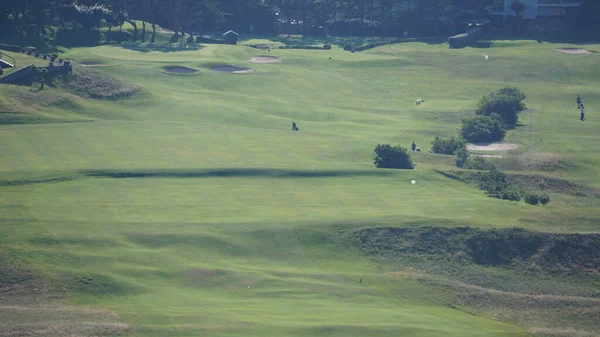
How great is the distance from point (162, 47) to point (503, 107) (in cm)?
4787

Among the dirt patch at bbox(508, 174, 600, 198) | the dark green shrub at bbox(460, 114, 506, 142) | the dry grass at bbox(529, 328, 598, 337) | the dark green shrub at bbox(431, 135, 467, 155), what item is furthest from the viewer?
the dark green shrub at bbox(460, 114, 506, 142)

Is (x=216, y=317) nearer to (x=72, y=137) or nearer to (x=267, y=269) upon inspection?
(x=267, y=269)

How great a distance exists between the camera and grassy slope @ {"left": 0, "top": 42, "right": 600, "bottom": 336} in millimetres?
52312

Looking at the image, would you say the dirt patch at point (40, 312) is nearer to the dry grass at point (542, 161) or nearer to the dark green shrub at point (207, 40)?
the dry grass at point (542, 161)

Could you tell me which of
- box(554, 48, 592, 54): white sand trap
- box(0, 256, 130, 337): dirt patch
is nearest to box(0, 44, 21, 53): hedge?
box(0, 256, 130, 337): dirt patch

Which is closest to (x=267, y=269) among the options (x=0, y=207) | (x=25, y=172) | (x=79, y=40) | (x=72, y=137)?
(x=0, y=207)

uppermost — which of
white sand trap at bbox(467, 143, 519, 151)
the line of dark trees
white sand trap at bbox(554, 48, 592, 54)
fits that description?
the line of dark trees

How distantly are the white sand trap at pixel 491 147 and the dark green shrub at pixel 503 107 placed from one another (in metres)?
9.27

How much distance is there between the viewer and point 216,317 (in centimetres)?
4928

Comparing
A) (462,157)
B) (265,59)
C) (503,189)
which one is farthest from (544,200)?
(265,59)

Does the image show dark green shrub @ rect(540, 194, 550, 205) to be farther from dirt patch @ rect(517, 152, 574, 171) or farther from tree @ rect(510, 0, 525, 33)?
tree @ rect(510, 0, 525, 33)

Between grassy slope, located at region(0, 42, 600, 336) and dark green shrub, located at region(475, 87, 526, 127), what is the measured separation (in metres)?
2.12

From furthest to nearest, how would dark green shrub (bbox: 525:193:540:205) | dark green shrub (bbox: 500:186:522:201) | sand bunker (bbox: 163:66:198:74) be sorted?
sand bunker (bbox: 163:66:198:74)
dark green shrub (bbox: 500:186:522:201)
dark green shrub (bbox: 525:193:540:205)

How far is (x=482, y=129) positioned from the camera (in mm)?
99562
